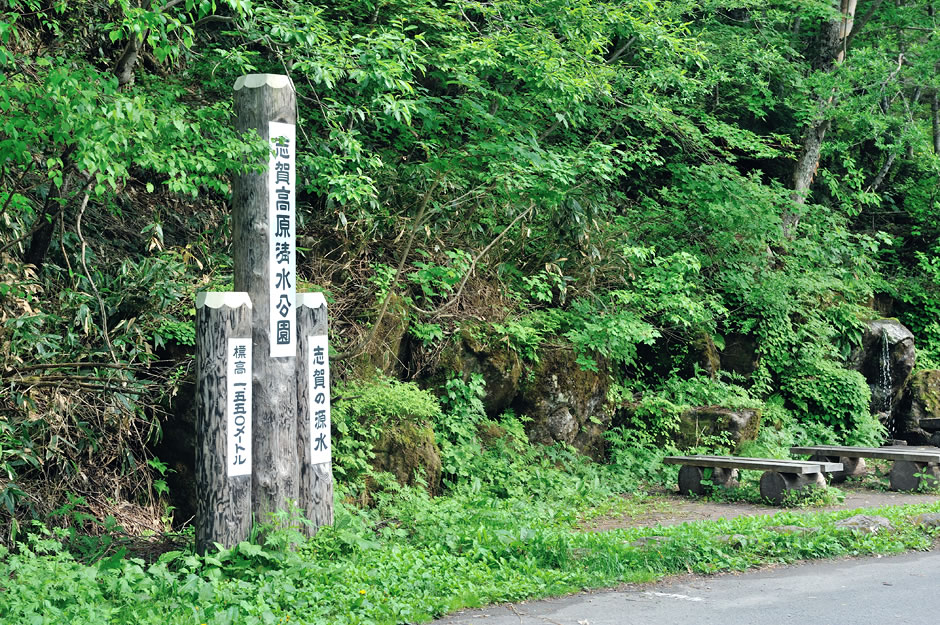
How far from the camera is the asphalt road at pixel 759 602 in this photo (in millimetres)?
5195

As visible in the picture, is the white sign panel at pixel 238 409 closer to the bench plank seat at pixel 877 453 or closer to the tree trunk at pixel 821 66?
the bench plank seat at pixel 877 453

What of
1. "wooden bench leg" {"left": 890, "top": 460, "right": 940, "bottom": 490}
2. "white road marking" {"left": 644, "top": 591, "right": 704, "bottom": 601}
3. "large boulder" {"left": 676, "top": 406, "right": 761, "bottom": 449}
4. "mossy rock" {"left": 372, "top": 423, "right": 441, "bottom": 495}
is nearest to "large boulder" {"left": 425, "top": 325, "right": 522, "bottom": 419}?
"mossy rock" {"left": 372, "top": 423, "right": 441, "bottom": 495}

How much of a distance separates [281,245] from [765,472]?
6.72 metres

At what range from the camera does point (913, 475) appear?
1092 centimetres

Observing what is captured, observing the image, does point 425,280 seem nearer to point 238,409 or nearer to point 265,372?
point 265,372

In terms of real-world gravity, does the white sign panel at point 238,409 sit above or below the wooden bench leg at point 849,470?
above

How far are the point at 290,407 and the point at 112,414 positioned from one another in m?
2.11

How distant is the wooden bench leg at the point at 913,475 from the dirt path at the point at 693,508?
0.76 feet

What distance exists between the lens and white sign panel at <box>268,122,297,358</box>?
6.52 m

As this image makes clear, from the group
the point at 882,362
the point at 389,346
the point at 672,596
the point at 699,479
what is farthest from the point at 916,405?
the point at 672,596

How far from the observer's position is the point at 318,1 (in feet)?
32.8

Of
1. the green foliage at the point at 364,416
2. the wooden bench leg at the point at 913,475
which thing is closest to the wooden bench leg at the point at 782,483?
the wooden bench leg at the point at 913,475

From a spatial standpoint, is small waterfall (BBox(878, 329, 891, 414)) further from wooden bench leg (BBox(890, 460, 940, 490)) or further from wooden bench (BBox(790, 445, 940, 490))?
wooden bench leg (BBox(890, 460, 940, 490))

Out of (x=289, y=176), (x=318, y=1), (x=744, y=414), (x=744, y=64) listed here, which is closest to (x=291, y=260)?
(x=289, y=176)
